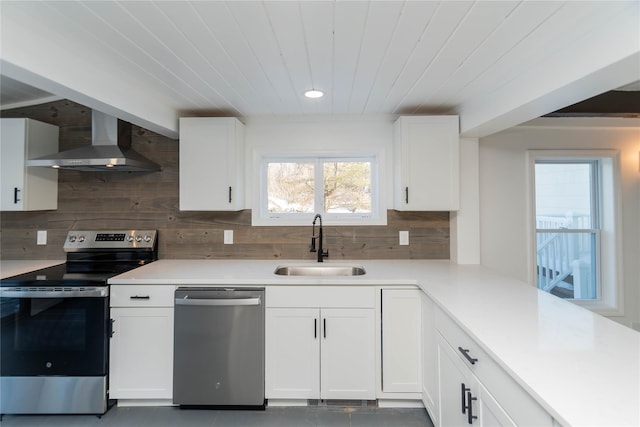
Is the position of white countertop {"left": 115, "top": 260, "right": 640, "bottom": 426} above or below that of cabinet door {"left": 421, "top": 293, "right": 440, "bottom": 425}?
above

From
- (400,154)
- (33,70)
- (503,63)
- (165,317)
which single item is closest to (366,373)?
(165,317)

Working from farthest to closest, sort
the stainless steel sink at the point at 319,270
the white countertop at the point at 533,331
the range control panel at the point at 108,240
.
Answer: the range control panel at the point at 108,240 → the stainless steel sink at the point at 319,270 → the white countertop at the point at 533,331

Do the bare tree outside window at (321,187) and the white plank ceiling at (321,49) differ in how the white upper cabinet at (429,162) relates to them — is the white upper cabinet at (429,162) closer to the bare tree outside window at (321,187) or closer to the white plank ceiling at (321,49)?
the white plank ceiling at (321,49)

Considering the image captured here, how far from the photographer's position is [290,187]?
2.87 meters

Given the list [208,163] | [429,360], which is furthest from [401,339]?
[208,163]

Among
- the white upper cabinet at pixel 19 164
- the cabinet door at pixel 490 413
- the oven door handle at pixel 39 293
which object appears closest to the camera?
the cabinet door at pixel 490 413

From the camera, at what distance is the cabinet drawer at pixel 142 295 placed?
6.84ft

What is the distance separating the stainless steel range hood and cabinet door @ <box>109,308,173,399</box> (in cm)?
108

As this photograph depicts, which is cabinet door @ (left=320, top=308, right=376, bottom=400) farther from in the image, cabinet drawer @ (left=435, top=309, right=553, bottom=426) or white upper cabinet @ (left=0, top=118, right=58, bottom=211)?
white upper cabinet @ (left=0, top=118, right=58, bottom=211)

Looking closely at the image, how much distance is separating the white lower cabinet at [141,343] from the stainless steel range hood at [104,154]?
0.94 metres

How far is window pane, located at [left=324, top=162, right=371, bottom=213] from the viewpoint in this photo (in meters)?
2.85

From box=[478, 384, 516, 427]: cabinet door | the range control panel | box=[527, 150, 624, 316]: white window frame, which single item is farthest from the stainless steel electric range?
box=[527, 150, 624, 316]: white window frame

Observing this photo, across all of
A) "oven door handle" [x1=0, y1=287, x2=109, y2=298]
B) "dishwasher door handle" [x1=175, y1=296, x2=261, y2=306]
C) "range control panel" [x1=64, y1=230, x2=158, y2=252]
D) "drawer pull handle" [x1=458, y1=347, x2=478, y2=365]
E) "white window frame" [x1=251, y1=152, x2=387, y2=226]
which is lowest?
"drawer pull handle" [x1=458, y1=347, x2=478, y2=365]

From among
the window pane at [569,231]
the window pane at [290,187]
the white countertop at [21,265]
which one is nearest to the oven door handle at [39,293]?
the white countertop at [21,265]
